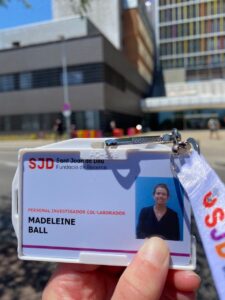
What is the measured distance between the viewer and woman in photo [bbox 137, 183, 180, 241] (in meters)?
1.22

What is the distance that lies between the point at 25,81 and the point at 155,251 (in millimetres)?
33088

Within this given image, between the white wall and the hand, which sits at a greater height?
the white wall

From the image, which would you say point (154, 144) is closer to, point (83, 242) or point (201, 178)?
point (201, 178)

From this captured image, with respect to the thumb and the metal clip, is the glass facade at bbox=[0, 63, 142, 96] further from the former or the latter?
the thumb

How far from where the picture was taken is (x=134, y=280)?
1.21 metres

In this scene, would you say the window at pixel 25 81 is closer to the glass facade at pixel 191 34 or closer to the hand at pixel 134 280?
the hand at pixel 134 280

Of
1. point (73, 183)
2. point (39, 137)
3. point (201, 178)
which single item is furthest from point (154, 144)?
point (39, 137)

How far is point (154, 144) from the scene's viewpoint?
1.23 meters

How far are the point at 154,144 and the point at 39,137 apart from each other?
100ft

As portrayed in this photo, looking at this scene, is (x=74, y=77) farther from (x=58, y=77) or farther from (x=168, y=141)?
(x=168, y=141)

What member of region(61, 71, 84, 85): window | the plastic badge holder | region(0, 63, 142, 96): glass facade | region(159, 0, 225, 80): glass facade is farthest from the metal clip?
region(159, 0, 225, 80): glass facade

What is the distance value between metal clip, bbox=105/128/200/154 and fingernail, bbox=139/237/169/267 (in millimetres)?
349

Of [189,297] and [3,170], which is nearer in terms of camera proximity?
[189,297]

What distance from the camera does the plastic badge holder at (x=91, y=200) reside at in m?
1.21
